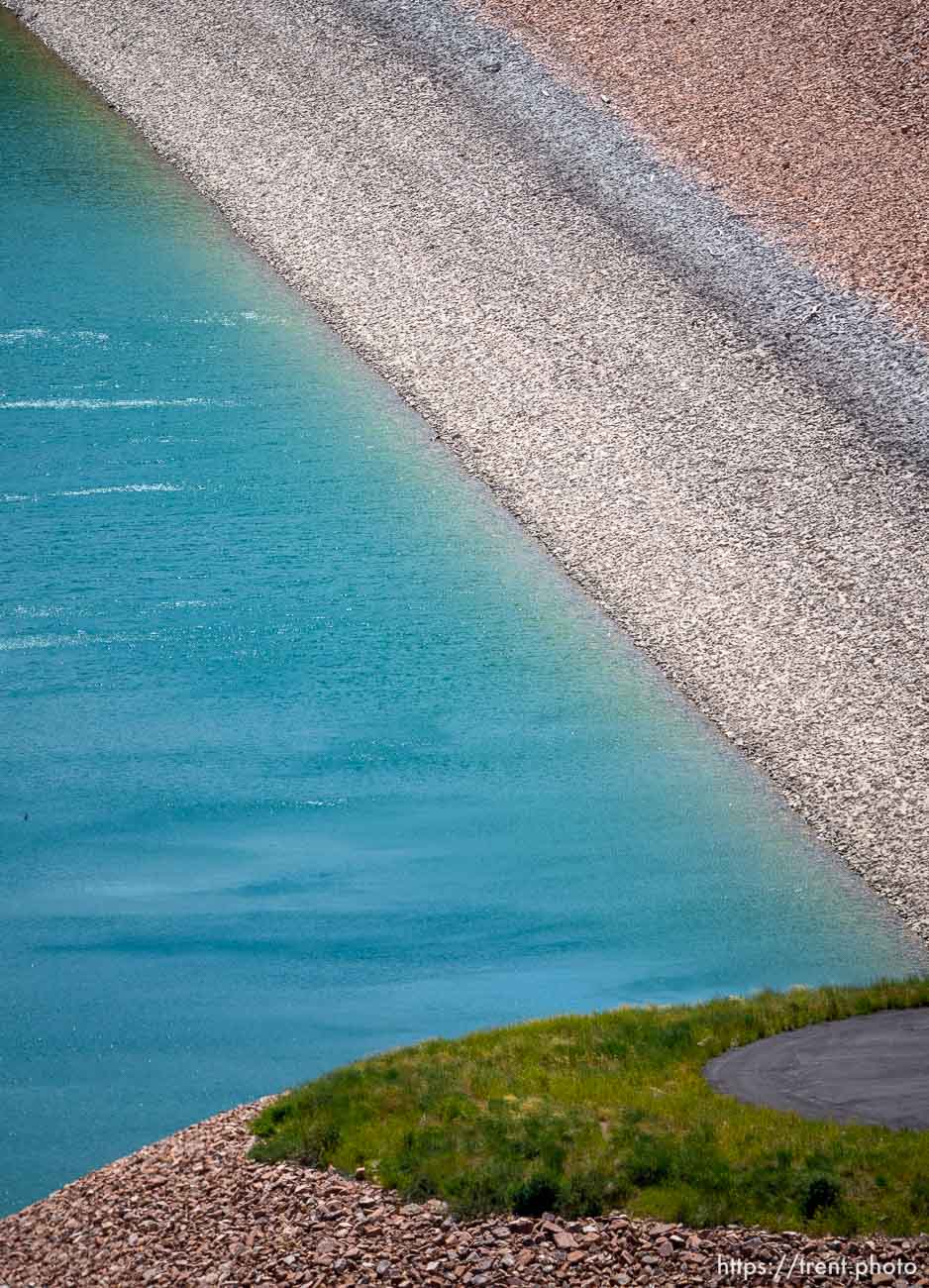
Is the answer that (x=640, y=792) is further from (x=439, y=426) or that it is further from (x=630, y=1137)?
(x=439, y=426)

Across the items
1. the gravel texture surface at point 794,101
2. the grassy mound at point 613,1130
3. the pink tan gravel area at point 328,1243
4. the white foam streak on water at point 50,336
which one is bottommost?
the pink tan gravel area at point 328,1243

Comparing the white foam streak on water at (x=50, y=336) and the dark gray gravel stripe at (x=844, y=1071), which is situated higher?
the white foam streak on water at (x=50, y=336)

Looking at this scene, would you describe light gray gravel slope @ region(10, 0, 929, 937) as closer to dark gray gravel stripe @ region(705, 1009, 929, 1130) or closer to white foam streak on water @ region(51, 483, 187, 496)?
dark gray gravel stripe @ region(705, 1009, 929, 1130)

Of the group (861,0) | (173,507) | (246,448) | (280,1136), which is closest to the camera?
(280,1136)

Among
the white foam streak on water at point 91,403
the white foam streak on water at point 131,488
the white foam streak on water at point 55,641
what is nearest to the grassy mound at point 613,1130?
the white foam streak on water at point 55,641

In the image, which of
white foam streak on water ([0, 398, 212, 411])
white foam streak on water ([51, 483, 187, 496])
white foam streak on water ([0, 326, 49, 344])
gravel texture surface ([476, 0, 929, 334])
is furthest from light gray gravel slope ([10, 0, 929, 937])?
white foam streak on water ([0, 326, 49, 344])

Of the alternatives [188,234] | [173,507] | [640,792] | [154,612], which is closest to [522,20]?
[188,234]

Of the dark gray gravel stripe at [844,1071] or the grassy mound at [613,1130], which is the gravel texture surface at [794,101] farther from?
the grassy mound at [613,1130]

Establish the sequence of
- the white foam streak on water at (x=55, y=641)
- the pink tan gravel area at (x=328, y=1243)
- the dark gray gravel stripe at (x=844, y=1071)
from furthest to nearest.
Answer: the white foam streak on water at (x=55, y=641) < the dark gray gravel stripe at (x=844, y=1071) < the pink tan gravel area at (x=328, y=1243)
